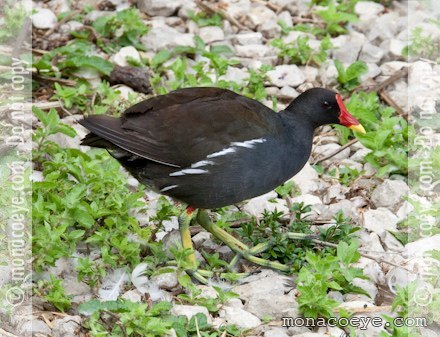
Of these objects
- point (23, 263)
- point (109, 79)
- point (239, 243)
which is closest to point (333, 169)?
point (239, 243)

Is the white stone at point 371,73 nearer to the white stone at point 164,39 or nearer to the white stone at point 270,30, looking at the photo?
the white stone at point 270,30

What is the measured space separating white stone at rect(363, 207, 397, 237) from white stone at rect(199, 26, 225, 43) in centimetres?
215

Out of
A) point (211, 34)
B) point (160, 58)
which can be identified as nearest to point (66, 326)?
point (160, 58)

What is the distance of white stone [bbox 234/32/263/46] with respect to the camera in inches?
277

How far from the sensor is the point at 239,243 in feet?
16.7

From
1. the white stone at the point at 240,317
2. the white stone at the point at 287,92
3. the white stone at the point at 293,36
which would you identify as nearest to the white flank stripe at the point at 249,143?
the white stone at the point at 240,317

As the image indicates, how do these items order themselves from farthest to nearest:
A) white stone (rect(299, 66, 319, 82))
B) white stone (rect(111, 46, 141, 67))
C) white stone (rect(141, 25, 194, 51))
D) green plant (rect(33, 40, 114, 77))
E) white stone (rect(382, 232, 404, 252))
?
white stone (rect(141, 25, 194, 51)), white stone (rect(299, 66, 319, 82)), white stone (rect(111, 46, 141, 67)), green plant (rect(33, 40, 114, 77)), white stone (rect(382, 232, 404, 252))

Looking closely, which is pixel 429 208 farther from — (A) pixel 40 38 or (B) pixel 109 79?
(A) pixel 40 38

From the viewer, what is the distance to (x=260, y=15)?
7.29 meters

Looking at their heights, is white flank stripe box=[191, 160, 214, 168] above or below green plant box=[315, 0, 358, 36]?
above

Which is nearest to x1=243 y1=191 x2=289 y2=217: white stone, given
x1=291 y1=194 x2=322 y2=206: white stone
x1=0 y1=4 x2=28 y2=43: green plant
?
x1=291 y1=194 x2=322 y2=206: white stone

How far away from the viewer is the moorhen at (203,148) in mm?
4848

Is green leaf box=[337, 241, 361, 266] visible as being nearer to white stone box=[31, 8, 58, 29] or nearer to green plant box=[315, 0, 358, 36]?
green plant box=[315, 0, 358, 36]

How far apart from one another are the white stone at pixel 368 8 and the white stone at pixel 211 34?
1.17 metres
